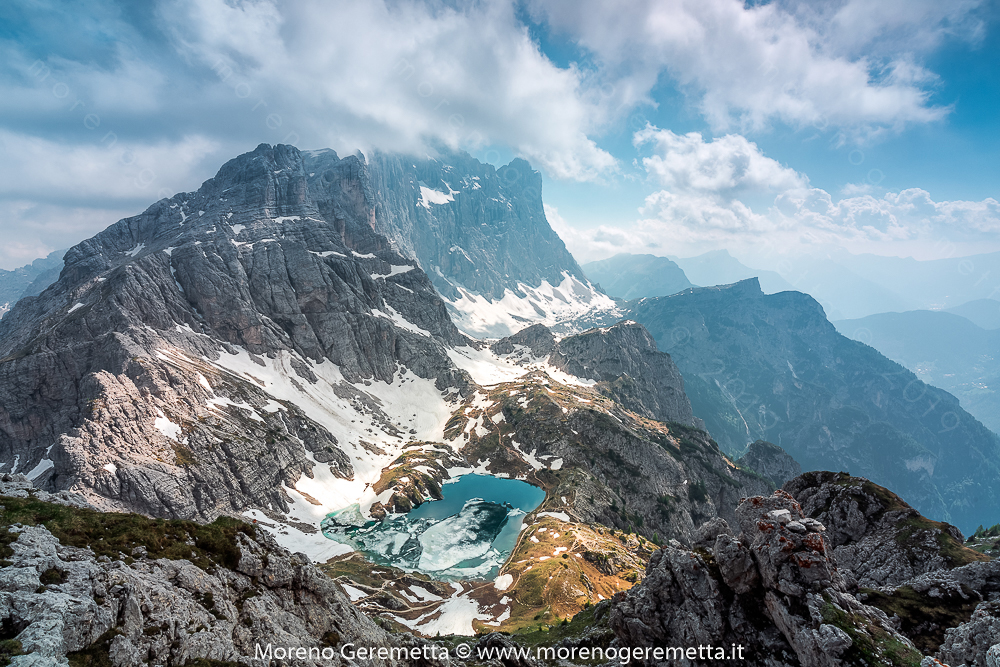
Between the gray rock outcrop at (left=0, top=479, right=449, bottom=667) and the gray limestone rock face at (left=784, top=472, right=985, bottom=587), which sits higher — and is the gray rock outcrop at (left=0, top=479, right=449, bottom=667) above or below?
below

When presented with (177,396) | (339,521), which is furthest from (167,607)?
(177,396)

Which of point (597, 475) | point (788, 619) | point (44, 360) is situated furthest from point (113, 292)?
point (788, 619)

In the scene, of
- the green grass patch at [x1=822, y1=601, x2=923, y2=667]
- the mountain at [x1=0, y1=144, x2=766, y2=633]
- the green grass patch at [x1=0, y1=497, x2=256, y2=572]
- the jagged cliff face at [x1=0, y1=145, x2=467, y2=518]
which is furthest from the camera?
the mountain at [x1=0, y1=144, x2=766, y2=633]

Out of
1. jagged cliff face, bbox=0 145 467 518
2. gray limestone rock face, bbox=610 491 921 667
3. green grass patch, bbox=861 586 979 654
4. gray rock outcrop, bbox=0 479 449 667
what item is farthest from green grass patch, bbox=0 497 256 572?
jagged cliff face, bbox=0 145 467 518

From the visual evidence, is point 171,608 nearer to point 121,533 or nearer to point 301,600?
point 121,533

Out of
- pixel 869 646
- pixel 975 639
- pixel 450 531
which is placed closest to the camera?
pixel 869 646

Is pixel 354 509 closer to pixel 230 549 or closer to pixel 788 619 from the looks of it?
pixel 230 549

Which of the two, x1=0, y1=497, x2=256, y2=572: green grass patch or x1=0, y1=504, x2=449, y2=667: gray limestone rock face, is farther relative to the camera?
x1=0, y1=497, x2=256, y2=572: green grass patch

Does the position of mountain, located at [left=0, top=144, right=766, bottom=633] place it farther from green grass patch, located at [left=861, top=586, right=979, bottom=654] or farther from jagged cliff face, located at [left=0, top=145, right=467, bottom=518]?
green grass patch, located at [left=861, top=586, right=979, bottom=654]

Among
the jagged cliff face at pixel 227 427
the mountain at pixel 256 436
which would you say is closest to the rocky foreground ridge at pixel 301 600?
the mountain at pixel 256 436

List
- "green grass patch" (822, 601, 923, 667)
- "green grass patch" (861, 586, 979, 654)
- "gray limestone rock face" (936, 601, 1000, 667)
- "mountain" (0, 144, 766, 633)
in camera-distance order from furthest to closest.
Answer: "mountain" (0, 144, 766, 633), "green grass patch" (861, 586, 979, 654), "gray limestone rock face" (936, 601, 1000, 667), "green grass patch" (822, 601, 923, 667)

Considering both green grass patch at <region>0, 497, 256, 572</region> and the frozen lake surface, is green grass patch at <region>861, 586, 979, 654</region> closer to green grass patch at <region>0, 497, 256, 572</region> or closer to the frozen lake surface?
green grass patch at <region>0, 497, 256, 572</region>

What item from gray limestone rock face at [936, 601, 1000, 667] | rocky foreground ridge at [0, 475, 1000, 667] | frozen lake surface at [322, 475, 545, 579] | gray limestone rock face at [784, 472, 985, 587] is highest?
gray limestone rock face at [784, 472, 985, 587]

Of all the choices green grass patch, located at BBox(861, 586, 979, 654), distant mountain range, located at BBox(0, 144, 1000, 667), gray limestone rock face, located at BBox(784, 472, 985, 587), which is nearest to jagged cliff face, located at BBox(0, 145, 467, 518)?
distant mountain range, located at BBox(0, 144, 1000, 667)
